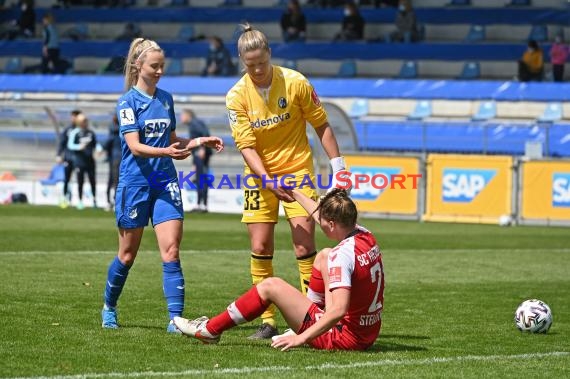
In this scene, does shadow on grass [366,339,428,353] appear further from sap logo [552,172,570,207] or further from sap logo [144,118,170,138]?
sap logo [552,172,570,207]

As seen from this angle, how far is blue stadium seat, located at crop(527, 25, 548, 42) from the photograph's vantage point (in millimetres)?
31938

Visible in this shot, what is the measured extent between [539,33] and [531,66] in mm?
2895

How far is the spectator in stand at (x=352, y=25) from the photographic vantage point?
1302 inches

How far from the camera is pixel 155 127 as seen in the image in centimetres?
902

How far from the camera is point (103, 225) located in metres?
21.2

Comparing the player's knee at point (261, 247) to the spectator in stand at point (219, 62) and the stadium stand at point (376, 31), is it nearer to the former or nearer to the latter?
the stadium stand at point (376, 31)

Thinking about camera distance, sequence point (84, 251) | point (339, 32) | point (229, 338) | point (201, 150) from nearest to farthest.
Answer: point (229, 338)
point (84, 251)
point (201, 150)
point (339, 32)

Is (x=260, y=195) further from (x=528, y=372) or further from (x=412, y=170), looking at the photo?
(x=412, y=170)

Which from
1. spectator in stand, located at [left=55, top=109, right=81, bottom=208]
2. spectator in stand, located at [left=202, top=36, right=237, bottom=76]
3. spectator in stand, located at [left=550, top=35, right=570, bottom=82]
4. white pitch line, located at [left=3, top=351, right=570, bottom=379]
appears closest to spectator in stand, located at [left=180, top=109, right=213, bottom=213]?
spectator in stand, located at [left=55, top=109, right=81, bottom=208]

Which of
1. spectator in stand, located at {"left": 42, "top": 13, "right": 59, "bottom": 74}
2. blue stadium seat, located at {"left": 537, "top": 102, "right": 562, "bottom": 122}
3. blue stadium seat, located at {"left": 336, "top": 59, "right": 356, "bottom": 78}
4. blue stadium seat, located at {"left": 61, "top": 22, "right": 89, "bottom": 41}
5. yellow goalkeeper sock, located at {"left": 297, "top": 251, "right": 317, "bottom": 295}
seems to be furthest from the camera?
blue stadium seat, located at {"left": 61, "top": 22, "right": 89, "bottom": 41}

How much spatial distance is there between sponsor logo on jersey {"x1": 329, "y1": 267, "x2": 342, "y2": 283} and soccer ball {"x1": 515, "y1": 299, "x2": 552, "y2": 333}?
7.80 feet

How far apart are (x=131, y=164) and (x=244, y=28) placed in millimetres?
1355

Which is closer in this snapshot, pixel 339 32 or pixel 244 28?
pixel 244 28

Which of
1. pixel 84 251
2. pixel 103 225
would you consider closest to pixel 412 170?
pixel 103 225
